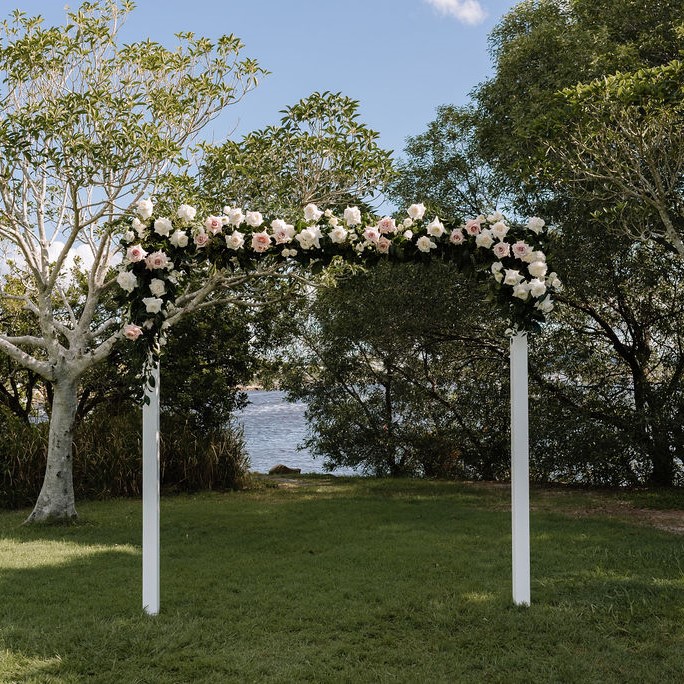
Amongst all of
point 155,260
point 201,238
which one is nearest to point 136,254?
point 155,260

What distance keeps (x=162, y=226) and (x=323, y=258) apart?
4.02 feet

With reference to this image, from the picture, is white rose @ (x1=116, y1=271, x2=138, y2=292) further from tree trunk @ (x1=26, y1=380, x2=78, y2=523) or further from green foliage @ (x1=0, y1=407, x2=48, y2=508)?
green foliage @ (x1=0, y1=407, x2=48, y2=508)

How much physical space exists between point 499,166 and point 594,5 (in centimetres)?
252

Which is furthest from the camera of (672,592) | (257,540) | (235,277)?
(235,277)

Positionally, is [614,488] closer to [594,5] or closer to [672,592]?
[672,592]

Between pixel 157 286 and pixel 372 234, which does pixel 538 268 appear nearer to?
pixel 372 234

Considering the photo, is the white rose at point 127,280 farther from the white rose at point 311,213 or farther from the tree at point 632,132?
the tree at point 632,132

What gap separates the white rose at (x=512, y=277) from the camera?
5254 millimetres

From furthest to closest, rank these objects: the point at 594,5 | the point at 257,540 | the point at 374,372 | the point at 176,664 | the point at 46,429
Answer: the point at 374,372
the point at 46,429
the point at 594,5
the point at 257,540
the point at 176,664

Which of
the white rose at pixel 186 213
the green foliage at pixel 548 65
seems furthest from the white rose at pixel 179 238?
the green foliage at pixel 548 65

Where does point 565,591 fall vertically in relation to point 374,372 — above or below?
below

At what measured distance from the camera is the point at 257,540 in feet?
25.5

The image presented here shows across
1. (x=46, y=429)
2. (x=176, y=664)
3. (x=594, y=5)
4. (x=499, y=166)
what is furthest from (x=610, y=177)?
(x=46, y=429)

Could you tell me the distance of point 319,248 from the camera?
552cm
